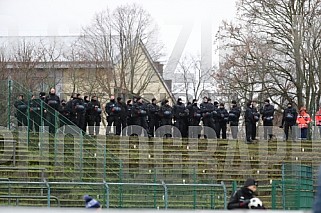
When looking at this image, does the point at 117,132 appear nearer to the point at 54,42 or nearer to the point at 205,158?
the point at 205,158

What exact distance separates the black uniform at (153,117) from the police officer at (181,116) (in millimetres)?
629

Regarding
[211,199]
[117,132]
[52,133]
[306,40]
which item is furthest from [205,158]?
[306,40]

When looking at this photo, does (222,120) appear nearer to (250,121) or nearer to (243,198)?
(250,121)

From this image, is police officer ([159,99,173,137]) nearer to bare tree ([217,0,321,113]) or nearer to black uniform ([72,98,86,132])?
black uniform ([72,98,86,132])

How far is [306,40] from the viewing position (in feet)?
154

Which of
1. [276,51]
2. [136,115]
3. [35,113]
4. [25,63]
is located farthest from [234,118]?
[25,63]

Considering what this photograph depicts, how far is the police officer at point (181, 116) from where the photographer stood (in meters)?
31.7

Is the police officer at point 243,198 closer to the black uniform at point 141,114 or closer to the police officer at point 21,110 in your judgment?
the police officer at point 21,110

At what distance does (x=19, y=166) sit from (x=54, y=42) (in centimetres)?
2981

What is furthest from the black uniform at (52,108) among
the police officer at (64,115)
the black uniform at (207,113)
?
the black uniform at (207,113)

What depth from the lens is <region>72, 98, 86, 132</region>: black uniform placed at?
3028 cm

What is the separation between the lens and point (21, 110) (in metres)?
29.7

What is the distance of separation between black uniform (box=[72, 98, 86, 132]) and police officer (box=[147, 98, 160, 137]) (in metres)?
2.34

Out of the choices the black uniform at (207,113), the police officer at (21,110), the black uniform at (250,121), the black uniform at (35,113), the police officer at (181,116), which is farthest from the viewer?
the black uniform at (250,121)
